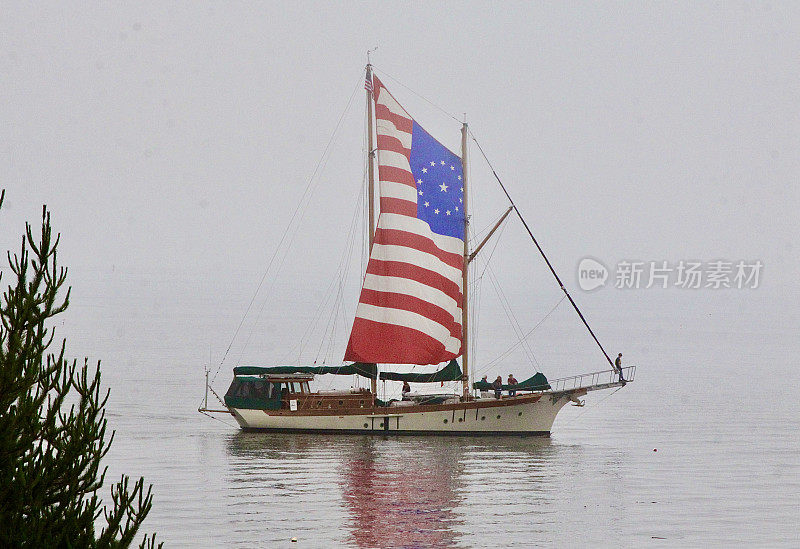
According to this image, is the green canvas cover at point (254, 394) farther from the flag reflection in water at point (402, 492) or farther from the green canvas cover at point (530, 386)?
the green canvas cover at point (530, 386)

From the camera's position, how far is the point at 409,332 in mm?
55688

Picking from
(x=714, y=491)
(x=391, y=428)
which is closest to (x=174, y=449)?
(x=391, y=428)

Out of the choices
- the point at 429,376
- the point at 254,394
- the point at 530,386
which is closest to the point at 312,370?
the point at 254,394

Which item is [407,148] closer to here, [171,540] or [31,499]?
[171,540]

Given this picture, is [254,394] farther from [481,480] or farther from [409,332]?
[481,480]

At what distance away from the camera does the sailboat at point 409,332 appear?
176 ft

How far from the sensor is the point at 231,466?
46.1 metres

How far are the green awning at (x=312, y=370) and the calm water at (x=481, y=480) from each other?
2.88 meters

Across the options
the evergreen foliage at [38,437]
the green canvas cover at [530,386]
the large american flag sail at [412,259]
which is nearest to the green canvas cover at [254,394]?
the large american flag sail at [412,259]

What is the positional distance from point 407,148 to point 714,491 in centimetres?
2218

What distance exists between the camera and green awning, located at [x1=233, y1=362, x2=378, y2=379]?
5350cm

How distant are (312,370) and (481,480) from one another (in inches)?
509

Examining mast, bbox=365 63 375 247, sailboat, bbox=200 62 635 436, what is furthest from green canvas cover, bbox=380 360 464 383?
mast, bbox=365 63 375 247

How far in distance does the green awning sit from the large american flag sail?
2.02ft
